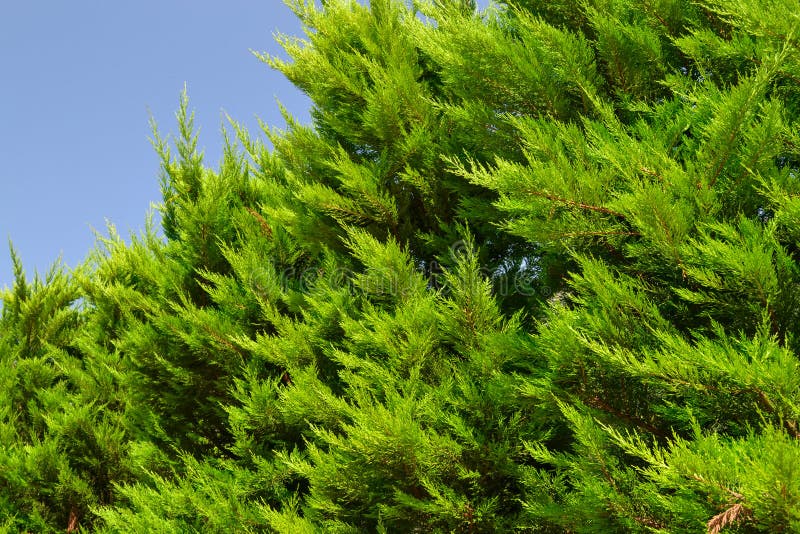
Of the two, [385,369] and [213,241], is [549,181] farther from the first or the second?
[213,241]

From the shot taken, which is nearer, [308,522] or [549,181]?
[549,181]

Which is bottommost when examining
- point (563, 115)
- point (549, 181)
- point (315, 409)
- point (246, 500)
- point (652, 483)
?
point (652, 483)

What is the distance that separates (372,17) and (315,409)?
4554 millimetres

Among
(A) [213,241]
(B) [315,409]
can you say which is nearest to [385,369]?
(B) [315,409]

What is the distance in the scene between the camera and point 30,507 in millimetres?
7332

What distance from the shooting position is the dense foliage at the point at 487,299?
3.02 metres

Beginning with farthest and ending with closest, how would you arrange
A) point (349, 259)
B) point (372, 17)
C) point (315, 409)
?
point (372, 17), point (349, 259), point (315, 409)

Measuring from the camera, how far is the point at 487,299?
4.22 meters

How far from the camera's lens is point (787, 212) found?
9.69 ft

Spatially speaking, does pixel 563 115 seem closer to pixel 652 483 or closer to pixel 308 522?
pixel 652 483

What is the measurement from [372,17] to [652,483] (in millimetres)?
5607

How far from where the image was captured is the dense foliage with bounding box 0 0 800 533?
302cm

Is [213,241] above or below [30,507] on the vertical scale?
above

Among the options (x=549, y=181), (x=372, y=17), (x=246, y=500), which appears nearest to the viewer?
(x=549, y=181)
